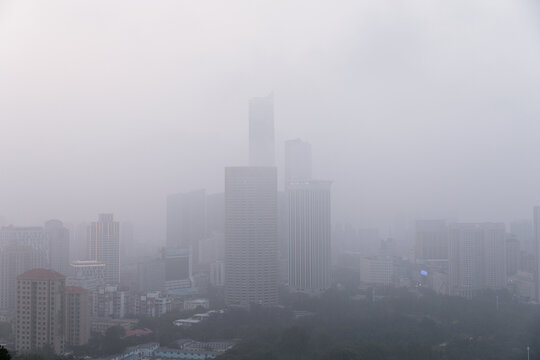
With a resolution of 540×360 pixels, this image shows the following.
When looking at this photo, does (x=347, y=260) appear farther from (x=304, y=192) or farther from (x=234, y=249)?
(x=234, y=249)

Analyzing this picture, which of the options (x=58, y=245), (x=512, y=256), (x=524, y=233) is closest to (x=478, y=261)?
(x=512, y=256)

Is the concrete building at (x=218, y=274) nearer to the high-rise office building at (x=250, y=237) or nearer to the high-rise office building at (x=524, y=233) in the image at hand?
the high-rise office building at (x=250, y=237)

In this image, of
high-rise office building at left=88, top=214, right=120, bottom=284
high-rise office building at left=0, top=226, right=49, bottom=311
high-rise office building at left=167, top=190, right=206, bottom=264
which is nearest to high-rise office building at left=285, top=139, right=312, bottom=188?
high-rise office building at left=167, top=190, right=206, bottom=264

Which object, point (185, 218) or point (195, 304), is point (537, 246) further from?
point (185, 218)

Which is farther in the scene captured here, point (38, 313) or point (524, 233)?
point (524, 233)

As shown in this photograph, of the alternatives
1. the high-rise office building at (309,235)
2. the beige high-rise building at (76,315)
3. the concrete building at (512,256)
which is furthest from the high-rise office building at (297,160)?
the beige high-rise building at (76,315)

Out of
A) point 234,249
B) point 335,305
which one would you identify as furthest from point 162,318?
point 335,305
